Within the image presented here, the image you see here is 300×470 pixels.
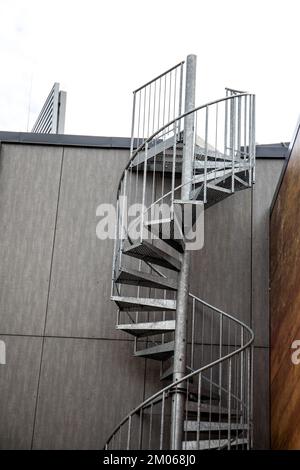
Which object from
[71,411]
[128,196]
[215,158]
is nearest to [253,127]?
[215,158]

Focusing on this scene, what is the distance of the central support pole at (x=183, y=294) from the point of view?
6.26 meters

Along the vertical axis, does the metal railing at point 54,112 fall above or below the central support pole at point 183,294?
above

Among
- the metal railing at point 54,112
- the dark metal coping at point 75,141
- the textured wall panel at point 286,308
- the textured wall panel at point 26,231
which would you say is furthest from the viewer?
the metal railing at point 54,112

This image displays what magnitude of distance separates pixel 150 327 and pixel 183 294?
1.37ft

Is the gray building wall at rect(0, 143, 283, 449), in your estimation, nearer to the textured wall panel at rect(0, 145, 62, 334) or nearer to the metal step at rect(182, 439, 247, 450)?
the textured wall panel at rect(0, 145, 62, 334)

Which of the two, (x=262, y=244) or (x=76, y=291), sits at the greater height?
(x=262, y=244)

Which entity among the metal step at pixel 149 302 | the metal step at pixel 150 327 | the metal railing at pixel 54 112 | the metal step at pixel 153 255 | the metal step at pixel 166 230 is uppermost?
the metal railing at pixel 54 112

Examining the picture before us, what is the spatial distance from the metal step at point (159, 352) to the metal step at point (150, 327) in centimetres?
13

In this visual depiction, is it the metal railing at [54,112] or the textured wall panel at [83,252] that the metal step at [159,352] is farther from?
the metal railing at [54,112]

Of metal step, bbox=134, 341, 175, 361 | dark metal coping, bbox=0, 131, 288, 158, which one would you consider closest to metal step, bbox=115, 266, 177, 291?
metal step, bbox=134, 341, 175, 361

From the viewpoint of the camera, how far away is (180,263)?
6.80 m

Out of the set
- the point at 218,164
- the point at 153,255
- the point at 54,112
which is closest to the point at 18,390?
the point at 153,255

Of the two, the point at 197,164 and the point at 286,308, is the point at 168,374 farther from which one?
the point at 197,164

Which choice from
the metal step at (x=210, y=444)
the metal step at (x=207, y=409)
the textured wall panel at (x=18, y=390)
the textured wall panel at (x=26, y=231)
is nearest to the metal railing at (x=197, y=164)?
the textured wall panel at (x=26, y=231)
